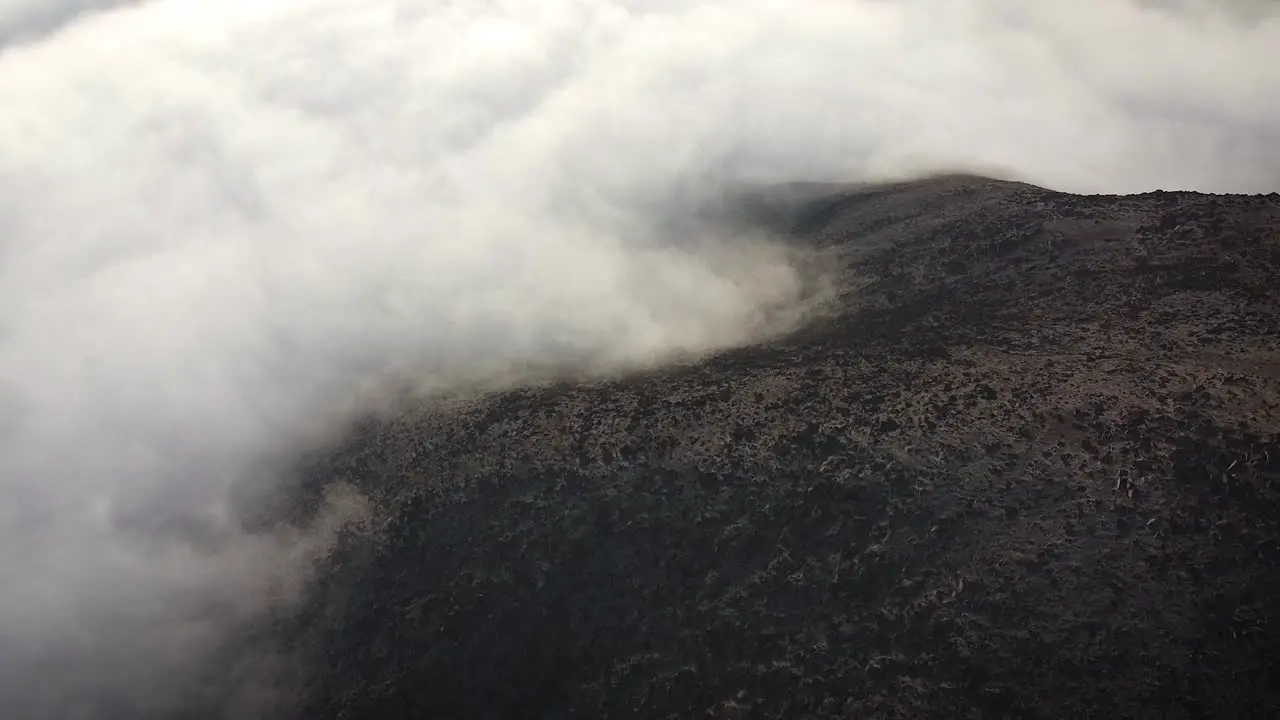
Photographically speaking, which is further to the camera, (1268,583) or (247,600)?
(247,600)

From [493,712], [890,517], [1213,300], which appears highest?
[1213,300]

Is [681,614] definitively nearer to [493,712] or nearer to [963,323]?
[493,712]

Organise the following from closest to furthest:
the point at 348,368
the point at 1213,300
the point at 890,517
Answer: the point at 890,517 < the point at 1213,300 < the point at 348,368

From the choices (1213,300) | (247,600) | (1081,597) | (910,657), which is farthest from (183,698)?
(1213,300)

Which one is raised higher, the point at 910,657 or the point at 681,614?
the point at 681,614

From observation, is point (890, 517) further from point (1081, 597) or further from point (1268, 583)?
point (1268, 583)

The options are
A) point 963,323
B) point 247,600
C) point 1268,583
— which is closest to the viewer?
point 1268,583
